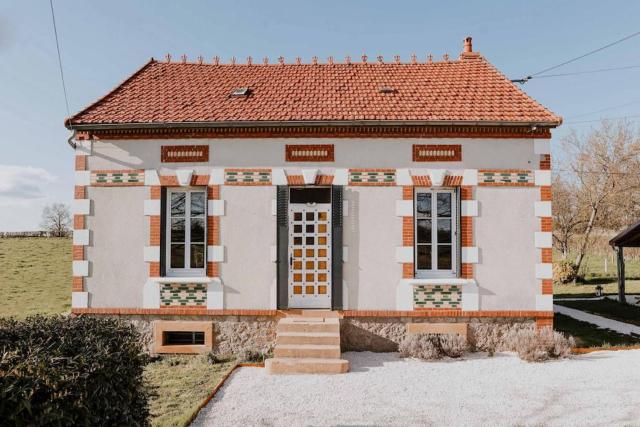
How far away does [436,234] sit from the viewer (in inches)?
320

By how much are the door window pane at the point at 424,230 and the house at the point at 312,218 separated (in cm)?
2

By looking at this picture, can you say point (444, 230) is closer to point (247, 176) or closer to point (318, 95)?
point (318, 95)

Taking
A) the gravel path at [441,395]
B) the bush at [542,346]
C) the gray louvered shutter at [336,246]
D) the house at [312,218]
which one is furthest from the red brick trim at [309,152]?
the bush at [542,346]

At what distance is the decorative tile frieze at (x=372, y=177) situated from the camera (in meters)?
8.02

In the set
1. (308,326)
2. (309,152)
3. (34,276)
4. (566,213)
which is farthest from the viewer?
(566,213)

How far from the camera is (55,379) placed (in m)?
2.88

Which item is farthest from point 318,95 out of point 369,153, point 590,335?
point 590,335

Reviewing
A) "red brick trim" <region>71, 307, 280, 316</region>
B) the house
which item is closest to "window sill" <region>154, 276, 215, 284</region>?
the house

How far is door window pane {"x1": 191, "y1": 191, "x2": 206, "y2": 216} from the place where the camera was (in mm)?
8297

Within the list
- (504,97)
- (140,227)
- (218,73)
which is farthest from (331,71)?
(140,227)

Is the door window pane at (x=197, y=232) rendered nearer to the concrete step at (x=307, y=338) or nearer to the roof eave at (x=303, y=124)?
the roof eave at (x=303, y=124)

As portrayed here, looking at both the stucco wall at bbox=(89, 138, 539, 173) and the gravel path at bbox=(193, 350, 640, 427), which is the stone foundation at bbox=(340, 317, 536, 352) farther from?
the stucco wall at bbox=(89, 138, 539, 173)

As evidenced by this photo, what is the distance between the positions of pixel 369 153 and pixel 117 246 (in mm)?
5574

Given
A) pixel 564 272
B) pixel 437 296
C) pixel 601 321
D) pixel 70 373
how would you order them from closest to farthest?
pixel 70 373 < pixel 437 296 < pixel 601 321 < pixel 564 272
